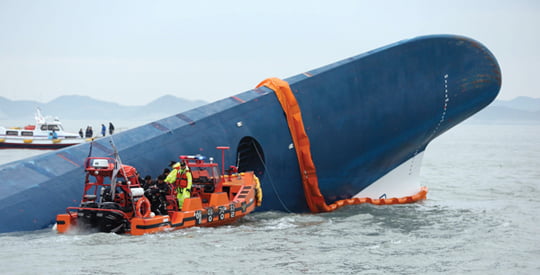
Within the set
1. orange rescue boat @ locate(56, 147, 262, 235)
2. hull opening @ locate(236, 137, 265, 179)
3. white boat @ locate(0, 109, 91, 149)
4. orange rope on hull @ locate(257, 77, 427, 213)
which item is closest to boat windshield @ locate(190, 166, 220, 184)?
orange rescue boat @ locate(56, 147, 262, 235)

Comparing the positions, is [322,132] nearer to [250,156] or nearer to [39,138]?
[250,156]

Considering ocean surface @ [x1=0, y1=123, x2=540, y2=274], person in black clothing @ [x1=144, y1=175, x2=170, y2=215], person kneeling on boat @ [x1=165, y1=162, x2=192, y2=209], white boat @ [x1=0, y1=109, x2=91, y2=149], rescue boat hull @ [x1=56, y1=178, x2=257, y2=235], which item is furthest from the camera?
white boat @ [x1=0, y1=109, x2=91, y2=149]

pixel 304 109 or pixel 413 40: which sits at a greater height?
pixel 413 40

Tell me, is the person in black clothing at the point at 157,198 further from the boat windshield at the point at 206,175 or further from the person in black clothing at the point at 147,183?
the boat windshield at the point at 206,175

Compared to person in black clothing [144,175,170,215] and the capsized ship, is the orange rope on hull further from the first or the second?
person in black clothing [144,175,170,215]

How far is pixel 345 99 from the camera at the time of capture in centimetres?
1895

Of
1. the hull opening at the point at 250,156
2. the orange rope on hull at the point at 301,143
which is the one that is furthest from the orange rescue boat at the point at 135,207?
the orange rope on hull at the point at 301,143

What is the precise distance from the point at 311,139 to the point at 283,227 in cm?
382

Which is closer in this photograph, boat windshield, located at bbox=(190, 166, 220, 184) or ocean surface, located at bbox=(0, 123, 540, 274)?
ocean surface, located at bbox=(0, 123, 540, 274)

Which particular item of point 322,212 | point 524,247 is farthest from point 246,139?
point 524,247

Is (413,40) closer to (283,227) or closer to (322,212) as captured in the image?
(322,212)

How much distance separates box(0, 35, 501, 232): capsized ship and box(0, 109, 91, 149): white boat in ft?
95.9

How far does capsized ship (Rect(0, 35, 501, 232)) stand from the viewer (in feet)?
47.7

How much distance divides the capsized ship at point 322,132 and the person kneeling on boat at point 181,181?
1.68 meters
